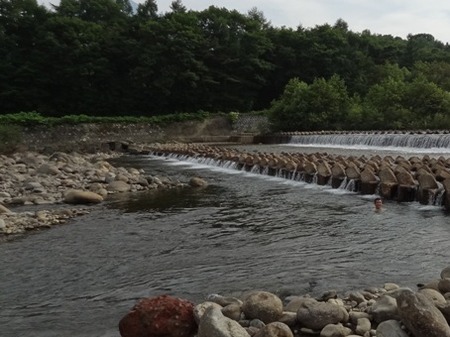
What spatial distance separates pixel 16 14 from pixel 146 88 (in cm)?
1709

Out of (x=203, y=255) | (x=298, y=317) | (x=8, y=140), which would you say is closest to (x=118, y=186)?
(x=203, y=255)

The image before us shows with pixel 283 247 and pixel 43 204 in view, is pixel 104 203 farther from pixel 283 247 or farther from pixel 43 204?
pixel 283 247

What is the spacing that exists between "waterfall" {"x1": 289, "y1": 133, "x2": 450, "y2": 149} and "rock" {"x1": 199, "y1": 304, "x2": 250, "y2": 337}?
77.6ft

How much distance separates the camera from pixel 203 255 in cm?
813

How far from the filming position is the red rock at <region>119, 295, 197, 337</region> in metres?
4.95

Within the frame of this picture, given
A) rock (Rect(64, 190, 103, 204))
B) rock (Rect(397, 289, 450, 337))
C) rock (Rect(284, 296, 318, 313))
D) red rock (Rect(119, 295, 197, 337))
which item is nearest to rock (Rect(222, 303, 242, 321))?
red rock (Rect(119, 295, 197, 337))

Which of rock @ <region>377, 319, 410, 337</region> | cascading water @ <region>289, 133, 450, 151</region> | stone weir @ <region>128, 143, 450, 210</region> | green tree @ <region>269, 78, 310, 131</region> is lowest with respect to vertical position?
rock @ <region>377, 319, 410, 337</region>

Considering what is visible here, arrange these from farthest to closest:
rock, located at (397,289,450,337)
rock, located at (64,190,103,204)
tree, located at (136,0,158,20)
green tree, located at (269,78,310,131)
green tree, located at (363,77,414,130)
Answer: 1. tree, located at (136,0,158,20)
2. green tree, located at (269,78,310,131)
3. green tree, located at (363,77,414,130)
4. rock, located at (64,190,103,204)
5. rock, located at (397,289,450,337)

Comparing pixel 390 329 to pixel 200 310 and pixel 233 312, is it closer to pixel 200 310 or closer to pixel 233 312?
pixel 233 312

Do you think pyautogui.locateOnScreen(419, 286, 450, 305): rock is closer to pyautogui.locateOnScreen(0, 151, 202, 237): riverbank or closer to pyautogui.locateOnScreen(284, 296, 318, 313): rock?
pyautogui.locateOnScreen(284, 296, 318, 313): rock

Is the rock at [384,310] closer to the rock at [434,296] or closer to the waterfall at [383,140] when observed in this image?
the rock at [434,296]

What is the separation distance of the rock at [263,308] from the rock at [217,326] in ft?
1.38

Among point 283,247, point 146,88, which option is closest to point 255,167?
point 283,247

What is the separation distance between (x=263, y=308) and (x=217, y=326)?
0.69 m
